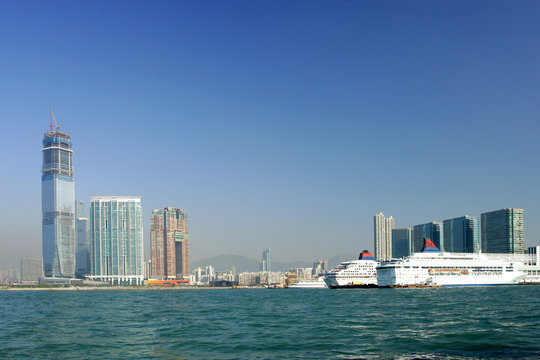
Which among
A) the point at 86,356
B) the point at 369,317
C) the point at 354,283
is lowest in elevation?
the point at 354,283

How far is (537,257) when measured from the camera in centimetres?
16738

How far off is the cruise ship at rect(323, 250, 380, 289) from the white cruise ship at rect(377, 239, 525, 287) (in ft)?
45.1

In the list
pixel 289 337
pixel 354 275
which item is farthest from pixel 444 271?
pixel 289 337

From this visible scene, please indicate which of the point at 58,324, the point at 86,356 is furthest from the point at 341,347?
the point at 58,324

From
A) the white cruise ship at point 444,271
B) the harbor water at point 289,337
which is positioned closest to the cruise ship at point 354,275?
the white cruise ship at point 444,271

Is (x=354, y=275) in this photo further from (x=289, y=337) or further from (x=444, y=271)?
(x=289, y=337)

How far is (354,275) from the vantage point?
514 feet

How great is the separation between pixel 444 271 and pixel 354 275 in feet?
96.8

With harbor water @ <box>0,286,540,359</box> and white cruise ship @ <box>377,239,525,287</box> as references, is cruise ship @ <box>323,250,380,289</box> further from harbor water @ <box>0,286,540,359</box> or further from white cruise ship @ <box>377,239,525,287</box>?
harbor water @ <box>0,286,540,359</box>

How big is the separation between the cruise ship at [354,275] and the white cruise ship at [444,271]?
45.1ft

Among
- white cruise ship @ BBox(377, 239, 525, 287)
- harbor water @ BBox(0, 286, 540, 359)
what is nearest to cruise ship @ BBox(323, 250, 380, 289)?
white cruise ship @ BBox(377, 239, 525, 287)

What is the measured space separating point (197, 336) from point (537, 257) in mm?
166117

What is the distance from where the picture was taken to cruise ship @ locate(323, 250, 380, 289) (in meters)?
155

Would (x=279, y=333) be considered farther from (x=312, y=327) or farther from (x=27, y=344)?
(x=27, y=344)
